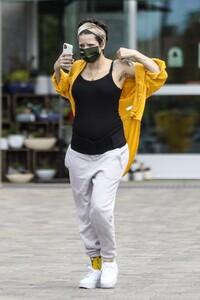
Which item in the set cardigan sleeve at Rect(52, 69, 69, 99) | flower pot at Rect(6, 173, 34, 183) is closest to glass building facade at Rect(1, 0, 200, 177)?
flower pot at Rect(6, 173, 34, 183)

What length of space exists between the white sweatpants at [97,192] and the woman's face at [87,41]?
2.44 feet

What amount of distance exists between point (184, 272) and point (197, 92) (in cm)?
724

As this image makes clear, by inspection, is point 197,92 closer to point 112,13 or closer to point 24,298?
point 112,13

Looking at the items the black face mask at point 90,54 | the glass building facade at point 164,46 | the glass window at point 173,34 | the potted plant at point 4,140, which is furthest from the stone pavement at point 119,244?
the glass window at point 173,34

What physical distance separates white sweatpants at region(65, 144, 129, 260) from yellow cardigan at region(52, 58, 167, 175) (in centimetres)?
14

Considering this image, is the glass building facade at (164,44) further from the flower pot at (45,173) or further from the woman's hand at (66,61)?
the woman's hand at (66,61)

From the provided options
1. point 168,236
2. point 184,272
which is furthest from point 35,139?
point 184,272

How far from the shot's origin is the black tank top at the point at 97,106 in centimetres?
729

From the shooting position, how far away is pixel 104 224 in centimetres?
722

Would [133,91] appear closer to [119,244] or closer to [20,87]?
[119,244]

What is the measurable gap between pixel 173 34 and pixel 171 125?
1312mm

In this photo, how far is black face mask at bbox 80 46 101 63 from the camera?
23.7ft

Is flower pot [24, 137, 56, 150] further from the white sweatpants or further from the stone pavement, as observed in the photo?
the white sweatpants

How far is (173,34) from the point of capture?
15.2 meters
